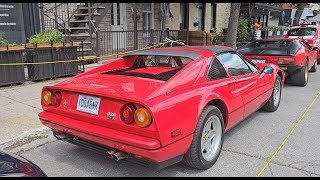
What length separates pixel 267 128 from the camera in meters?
4.88

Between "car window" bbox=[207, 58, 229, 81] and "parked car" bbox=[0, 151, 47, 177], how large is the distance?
7.15ft

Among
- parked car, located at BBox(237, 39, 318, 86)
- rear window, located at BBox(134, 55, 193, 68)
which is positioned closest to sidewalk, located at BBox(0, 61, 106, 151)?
rear window, located at BBox(134, 55, 193, 68)

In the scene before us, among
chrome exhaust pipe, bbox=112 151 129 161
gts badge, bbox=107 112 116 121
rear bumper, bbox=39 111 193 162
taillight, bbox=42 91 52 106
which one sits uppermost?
taillight, bbox=42 91 52 106

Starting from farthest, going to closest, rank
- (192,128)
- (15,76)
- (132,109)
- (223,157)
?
(15,76)
(223,157)
(192,128)
(132,109)

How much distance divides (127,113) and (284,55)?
5.90m

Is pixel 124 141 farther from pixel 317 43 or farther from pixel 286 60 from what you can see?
pixel 317 43

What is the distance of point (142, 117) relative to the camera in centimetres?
280

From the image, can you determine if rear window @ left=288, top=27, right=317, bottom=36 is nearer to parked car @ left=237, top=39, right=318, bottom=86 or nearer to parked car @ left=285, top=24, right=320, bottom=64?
parked car @ left=285, top=24, right=320, bottom=64

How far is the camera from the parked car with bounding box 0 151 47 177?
2.16 metres

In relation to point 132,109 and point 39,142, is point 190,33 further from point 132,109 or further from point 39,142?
point 132,109

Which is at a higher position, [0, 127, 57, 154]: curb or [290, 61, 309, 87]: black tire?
[290, 61, 309, 87]: black tire

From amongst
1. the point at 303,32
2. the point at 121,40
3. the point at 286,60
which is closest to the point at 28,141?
the point at 286,60

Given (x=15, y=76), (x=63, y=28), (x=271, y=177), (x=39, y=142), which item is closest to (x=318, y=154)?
(x=271, y=177)

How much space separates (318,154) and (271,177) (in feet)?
3.35
